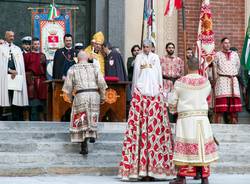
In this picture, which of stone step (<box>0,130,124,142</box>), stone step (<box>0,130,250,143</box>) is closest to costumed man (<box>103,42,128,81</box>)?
stone step (<box>0,130,250,143</box>)

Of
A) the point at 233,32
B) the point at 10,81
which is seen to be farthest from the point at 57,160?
the point at 233,32

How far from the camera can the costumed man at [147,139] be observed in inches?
374

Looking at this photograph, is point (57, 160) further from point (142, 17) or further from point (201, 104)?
point (142, 17)

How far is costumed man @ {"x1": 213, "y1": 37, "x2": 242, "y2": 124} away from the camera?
13.3 metres

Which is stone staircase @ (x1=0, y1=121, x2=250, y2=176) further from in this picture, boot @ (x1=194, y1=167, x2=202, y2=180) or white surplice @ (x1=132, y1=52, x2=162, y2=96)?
boot @ (x1=194, y1=167, x2=202, y2=180)

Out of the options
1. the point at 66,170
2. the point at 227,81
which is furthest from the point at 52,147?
the point at 227,81

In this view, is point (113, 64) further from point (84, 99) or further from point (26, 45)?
point (84, 99)

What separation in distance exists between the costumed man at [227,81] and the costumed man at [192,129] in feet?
14.4

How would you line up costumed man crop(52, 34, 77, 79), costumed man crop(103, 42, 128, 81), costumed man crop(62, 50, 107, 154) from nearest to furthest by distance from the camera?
1. costumed man crop(62, 50, 107, 154)
2. costumed man crop(52, 34, 77, 79)
3. costumed man crop(103, 42, 128, 81)

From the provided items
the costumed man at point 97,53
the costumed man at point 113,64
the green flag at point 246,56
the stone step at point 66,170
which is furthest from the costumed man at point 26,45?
the green flag at point 246,56

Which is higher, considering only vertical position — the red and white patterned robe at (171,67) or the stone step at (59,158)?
the red and white patterned robe at (171,67)

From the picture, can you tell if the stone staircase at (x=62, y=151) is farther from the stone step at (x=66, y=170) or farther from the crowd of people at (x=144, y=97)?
the crowd of people at (x=144, y=97)

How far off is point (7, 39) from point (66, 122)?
215 centimetres

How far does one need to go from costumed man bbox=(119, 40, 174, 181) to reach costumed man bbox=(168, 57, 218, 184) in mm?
592
